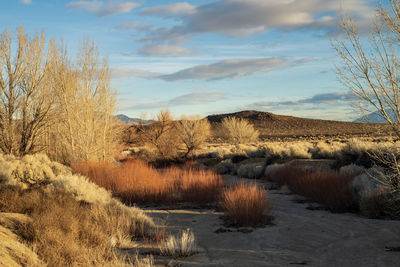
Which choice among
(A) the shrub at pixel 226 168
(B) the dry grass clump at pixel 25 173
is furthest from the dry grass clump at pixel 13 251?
(A) the shrub at pixel 226 168

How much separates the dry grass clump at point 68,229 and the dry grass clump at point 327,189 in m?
4.79

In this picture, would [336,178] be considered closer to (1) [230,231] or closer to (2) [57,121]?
(1) [230,231]

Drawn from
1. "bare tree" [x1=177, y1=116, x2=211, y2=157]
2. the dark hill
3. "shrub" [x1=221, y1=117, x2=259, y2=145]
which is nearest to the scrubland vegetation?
"bare tree" [x1=177, y1=116, x2=211, y2=157]

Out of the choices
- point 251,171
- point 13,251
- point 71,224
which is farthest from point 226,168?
point 13,251

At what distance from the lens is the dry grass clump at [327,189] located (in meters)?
8.02

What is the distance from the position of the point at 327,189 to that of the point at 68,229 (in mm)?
6814

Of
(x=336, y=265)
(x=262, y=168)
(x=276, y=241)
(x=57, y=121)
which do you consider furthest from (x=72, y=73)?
(x=336, y=265)

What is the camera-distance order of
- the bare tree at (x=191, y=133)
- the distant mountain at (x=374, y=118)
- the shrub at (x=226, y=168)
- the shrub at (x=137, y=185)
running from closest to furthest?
the distant mountain at (x=374, y=118), the shrub at (x=137, y=185), the shrub at (x=226, y=168), the bare tree at (x=191, y=133)

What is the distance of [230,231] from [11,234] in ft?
11.5

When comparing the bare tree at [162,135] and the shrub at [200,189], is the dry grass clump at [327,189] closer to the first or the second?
the shrub at [200,189]

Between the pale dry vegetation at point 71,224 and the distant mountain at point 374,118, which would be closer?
the pale dry vegetation at point 71,224

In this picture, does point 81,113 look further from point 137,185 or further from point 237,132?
point 237,132

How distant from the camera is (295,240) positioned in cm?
551

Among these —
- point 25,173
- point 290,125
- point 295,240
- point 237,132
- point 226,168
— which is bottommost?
point 295,240
